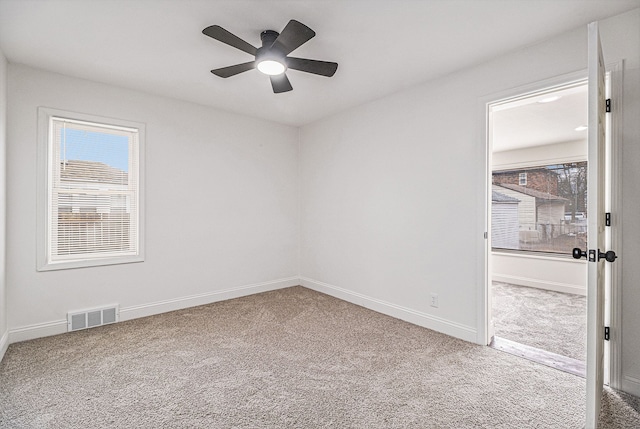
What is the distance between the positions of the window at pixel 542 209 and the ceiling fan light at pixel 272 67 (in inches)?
177

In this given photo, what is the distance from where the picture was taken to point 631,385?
7.06ft

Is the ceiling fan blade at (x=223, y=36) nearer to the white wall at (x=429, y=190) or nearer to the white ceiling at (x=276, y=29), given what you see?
the white ceiling at (x=276, y=29)

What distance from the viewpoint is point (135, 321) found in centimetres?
349

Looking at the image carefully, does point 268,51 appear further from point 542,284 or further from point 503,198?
point 542,284

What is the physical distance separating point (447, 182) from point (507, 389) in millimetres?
1809

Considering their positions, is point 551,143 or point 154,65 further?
point 551,143

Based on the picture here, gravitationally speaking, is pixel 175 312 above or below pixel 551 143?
below

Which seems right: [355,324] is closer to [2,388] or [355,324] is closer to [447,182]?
[447,182]

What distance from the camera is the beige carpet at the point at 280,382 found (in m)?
1.87

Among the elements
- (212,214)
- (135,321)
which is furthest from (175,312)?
(212,214)

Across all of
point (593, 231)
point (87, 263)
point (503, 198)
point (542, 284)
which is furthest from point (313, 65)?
point (542, 284)

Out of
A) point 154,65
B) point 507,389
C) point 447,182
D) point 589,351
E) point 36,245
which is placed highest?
point 154,65

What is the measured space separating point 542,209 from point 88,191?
6.50 metres

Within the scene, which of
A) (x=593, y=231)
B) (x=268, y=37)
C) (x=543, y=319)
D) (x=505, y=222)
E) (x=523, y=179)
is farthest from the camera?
(x=505, y=222)
